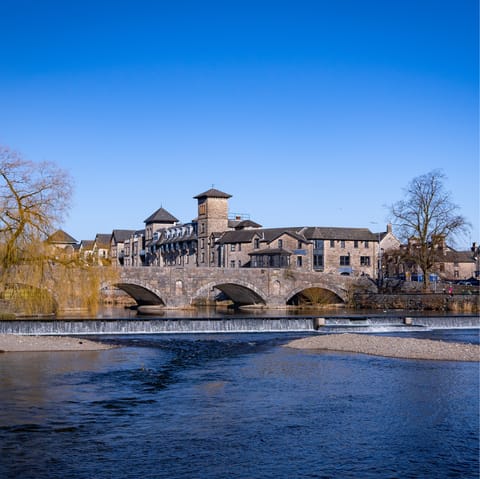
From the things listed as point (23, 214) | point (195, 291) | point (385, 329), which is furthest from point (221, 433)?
point (195, 291)

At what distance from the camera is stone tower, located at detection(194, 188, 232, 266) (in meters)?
103

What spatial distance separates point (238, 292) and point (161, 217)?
45479mm

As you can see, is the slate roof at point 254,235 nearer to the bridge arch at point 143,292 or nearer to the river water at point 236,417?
the bridge arch at point 143,292

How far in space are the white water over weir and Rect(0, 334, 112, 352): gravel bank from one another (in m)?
4.35

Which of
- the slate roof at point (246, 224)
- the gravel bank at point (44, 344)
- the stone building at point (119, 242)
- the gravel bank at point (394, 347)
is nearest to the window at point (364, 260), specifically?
the slate roof at point (246, 224)

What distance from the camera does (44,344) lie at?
1403 inches

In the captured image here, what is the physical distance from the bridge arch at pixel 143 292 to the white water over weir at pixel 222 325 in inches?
894

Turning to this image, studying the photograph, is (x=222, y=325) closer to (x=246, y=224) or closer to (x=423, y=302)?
(x=423, y=302)

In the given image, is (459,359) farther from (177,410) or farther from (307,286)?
(307,286)

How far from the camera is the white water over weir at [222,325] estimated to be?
42281mm

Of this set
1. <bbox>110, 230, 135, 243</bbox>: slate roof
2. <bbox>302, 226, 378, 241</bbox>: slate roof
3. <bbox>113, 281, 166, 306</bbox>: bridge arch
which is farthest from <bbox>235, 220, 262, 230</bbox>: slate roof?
<bbox>110, 230, 135, 243</bbox>: slate roof

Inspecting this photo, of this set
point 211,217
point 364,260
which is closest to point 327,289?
point 364,260

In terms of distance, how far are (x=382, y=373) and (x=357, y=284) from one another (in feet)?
174

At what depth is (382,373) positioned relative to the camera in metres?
28.4
